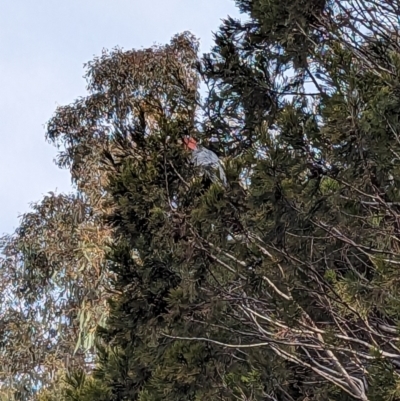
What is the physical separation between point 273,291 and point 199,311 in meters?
0.35

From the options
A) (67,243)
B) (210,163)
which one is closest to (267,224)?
(210,163)

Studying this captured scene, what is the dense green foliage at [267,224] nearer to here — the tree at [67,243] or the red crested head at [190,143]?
the red crested head at [190,143]

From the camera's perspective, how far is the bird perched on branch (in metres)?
2.14

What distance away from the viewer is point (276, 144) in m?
1.95

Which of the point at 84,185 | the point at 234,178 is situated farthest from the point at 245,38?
the point at 84,185

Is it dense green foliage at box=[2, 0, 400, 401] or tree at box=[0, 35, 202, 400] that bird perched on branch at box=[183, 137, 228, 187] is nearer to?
dense green foliage at box=[2, 0, 400, 401]

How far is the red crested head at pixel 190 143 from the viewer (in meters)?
2.45

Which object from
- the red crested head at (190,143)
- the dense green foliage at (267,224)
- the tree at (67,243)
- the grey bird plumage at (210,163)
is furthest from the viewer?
the tree at (67,243)

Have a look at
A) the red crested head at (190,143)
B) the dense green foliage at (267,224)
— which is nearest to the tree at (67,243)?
the dense green foliage at (267,224)

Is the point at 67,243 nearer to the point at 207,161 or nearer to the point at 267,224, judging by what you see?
the point at 207,161

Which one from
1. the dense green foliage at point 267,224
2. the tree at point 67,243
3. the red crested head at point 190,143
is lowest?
the dense green foliage at point 267,224

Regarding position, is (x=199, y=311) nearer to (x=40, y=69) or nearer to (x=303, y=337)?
(x=303, y=337)

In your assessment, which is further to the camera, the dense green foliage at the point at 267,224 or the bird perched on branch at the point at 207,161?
the bird perched on branch at the point at 207,161

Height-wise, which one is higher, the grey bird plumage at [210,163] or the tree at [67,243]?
the tree at [67,243]
